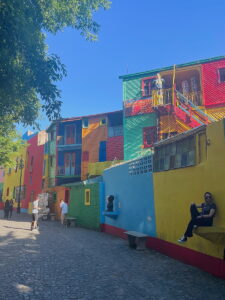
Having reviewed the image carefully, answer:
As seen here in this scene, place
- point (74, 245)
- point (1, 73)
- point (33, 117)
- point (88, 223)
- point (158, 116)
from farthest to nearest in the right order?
point (158, 116) < point (88, 223) < point (33, 117) < point (74, 245) < point (1, 73)

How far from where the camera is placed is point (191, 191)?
725 cm

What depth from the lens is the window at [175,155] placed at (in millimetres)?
7559

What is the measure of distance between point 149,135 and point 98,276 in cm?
1327

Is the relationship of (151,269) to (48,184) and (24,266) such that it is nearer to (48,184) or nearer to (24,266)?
(24,266)

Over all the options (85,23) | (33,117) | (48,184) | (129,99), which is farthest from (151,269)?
(48,184)

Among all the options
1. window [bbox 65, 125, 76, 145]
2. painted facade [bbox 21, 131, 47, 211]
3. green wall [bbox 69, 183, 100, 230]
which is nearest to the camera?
A: green wall [bbox 69, 183, 100, 230]

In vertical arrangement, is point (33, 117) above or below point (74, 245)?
above

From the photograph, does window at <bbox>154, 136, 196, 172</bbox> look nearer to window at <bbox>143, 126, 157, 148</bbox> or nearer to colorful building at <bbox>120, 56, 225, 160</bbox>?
colorful building at <bbox>120, 56, 225, 160</bbox>

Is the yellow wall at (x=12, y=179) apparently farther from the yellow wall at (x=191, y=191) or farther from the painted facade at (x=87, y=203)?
the yellow wall at (x=191, y=191)

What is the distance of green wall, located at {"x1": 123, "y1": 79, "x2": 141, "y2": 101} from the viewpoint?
63.4 ft

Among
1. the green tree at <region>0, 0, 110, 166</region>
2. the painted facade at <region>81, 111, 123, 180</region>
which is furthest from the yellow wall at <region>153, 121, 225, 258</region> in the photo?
the painted facade at <region>81, 111, 123, 180</region>

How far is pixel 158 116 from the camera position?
17719 mm

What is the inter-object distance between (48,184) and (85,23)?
68.2 ft

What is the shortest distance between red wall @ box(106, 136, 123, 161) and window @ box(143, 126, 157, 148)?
19.1ft
